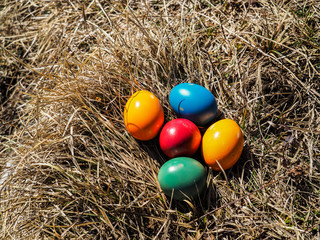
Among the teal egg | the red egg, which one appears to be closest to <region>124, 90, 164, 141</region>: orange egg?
the red egg

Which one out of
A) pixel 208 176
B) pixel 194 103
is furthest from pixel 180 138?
pixel 208 176

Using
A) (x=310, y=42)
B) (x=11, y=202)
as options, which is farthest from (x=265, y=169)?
(x=11, y=202)

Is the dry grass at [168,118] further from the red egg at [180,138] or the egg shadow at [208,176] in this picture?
the red egg at [180,138]

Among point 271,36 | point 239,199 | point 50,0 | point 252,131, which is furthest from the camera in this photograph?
point 50,0

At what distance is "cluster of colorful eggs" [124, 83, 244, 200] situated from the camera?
233 centimetres

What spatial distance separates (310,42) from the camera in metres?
2.74

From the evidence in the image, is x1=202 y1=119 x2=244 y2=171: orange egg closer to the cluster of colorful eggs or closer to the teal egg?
the cluster of colorful eggs

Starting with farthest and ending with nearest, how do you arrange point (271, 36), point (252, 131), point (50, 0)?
point (50, 0) → point (271, 36) → point (252, 131)

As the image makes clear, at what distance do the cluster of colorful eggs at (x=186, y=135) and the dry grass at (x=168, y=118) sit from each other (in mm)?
195

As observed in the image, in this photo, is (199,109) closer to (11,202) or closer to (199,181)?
(199,181)

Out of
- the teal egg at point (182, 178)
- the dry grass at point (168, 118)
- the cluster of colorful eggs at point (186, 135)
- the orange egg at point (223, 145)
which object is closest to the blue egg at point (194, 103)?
the cluster of colorful eggs at point (186, 135)

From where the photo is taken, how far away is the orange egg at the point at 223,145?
2.39 meters

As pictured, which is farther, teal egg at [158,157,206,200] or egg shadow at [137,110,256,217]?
egg shadow at [137,110,256,217]

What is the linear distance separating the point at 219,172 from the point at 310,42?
1.49m
